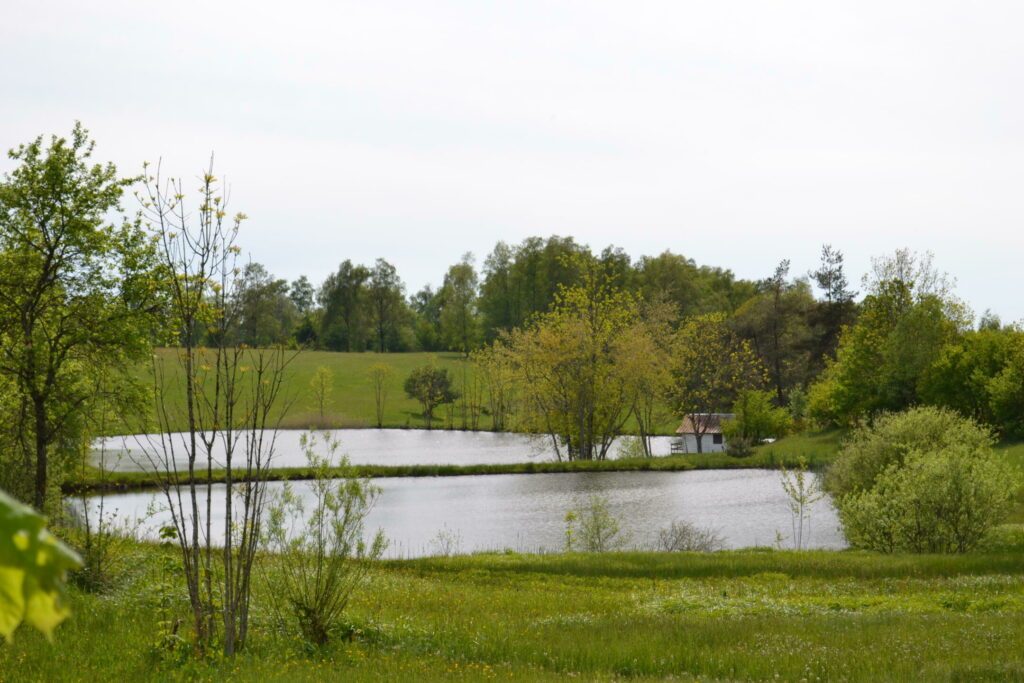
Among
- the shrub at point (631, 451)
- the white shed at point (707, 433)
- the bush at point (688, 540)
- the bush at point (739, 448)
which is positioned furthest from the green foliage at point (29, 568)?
the white shed at point (707, 433)

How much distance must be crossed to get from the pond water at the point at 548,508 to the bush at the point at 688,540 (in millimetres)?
574

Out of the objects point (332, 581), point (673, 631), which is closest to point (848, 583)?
point (673, 631)

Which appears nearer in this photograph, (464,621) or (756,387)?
(464,621)

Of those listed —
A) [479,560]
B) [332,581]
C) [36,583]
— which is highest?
[36,583]

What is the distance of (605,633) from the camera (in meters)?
11.9

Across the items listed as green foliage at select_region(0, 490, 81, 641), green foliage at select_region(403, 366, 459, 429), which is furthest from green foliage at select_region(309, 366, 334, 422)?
green foliage at select_region(0, 490, 81, 641)

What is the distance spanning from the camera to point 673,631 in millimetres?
12000

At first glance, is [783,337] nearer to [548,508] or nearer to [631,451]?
[631,451]

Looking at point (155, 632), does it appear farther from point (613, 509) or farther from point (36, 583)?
point (613, 509)

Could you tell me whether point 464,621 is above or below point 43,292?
below

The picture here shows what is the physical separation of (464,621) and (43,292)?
14.1 metres

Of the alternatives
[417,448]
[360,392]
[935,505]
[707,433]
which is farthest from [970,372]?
[360,392]

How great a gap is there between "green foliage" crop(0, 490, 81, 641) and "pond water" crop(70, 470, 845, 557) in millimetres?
24881

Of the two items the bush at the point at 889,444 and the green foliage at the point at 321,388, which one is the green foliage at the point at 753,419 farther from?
the green foliage at the point at 321,388
